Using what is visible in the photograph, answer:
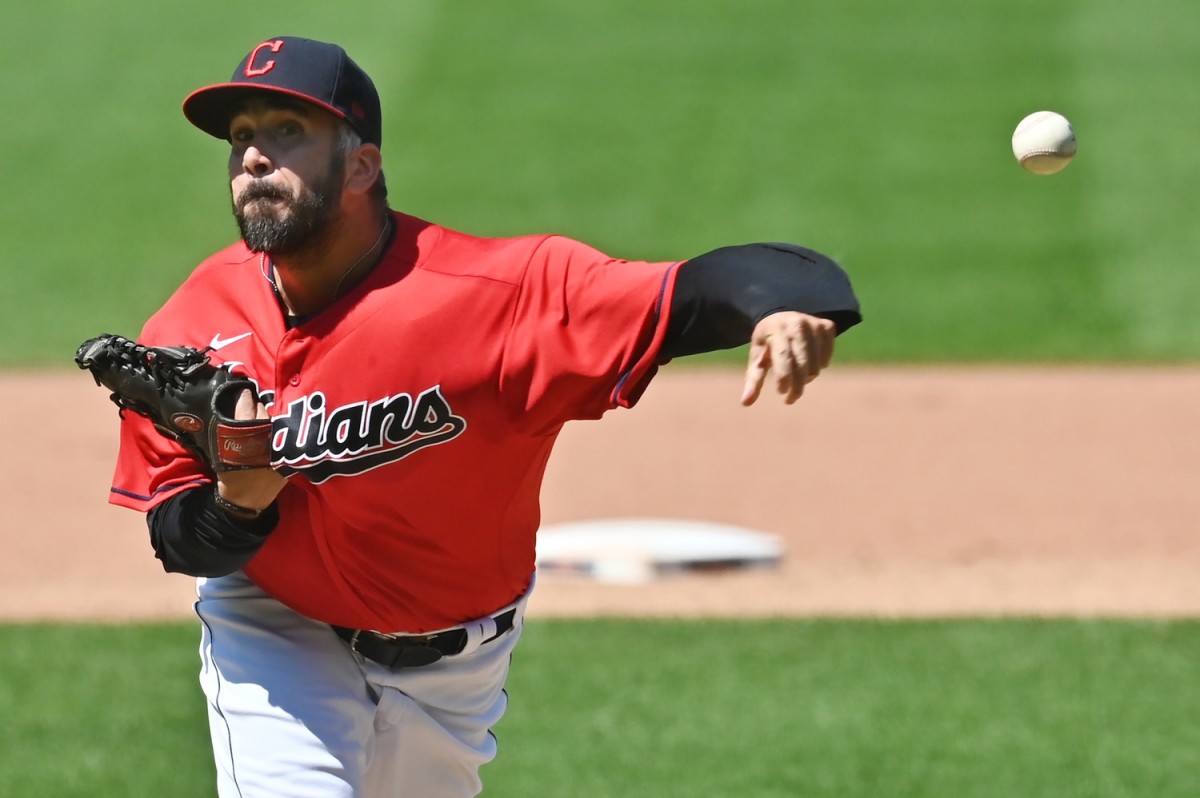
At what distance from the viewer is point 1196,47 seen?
52.8ft

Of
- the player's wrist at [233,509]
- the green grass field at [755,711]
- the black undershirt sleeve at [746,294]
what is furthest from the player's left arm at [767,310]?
the green grass field at [755,711]

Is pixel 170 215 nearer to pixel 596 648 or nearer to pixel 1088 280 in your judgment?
pixel 1088 280

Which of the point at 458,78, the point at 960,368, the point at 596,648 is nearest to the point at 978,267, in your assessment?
the point at 960,368

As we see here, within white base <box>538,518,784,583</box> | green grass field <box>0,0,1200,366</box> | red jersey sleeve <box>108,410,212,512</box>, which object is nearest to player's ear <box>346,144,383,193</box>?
red jersey sleeve <box>108,410,212,512</box>

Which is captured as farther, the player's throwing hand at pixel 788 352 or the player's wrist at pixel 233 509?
the player's wrist at pixel 233 509

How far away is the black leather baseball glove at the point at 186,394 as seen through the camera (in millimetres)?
3434

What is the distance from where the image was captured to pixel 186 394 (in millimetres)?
3457

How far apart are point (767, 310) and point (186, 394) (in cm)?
125

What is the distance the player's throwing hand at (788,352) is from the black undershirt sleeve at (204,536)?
1.18 metres

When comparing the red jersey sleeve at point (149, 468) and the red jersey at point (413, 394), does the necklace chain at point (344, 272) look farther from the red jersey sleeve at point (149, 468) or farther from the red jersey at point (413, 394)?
the red jersey sleeve at point (149, 468)

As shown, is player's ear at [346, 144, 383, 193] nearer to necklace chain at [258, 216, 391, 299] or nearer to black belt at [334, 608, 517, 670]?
necklace chain at [258, 216, 391, 299]

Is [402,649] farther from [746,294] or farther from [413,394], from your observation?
[746,294]

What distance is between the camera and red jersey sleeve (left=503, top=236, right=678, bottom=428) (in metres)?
3.39

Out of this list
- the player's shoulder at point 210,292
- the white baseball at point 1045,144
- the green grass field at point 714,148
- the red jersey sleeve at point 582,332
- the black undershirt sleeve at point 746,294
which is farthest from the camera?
the green grass field at point 714,148
